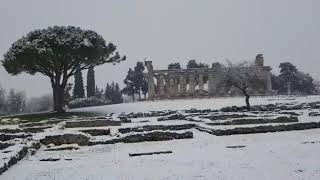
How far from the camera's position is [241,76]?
42812 mm

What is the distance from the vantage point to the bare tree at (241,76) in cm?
4047

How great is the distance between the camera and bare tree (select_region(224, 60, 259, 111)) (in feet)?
133

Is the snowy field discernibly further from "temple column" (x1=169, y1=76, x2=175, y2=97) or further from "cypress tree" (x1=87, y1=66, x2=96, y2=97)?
"cypress tree" (x1=87, y1=66, x2=96, y2=97)

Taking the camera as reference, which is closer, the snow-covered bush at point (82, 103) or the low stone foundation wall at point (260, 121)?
the low stone foundation wall at point (260, 121)

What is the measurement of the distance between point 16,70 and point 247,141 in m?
34.6

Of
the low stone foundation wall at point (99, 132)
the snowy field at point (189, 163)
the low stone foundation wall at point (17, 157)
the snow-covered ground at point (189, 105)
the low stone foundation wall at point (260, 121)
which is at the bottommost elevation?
the snowy field at point (189, 163)

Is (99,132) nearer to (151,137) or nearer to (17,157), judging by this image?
(151,137)

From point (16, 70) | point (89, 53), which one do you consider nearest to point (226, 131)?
point (89, 53)

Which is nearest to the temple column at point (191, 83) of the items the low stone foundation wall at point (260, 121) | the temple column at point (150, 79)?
the temple column at point (150, 79)

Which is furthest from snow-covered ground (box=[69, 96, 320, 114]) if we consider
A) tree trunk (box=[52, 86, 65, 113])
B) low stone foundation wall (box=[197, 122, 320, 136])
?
low stone foundation wall (box=[197, 122, 320, 136])

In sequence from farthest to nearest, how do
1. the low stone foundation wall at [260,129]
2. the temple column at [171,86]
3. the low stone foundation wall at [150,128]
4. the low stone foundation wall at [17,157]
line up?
the temple column at [171,86], the low stone foundation wall at [150,128], the low stone foundation wall at [260,129], the low stone foundation wall at [17,157]

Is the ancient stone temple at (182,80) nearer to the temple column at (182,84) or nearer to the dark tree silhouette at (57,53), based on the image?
the temple column at (182,84)

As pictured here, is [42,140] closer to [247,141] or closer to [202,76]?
[247,141]

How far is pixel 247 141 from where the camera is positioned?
15.5 m
